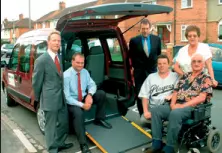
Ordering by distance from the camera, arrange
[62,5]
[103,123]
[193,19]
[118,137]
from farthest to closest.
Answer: [62,5], [193,19], [103,123], [118,137]

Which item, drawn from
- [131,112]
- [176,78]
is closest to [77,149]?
[176,78]

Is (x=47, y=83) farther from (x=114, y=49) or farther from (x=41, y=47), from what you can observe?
(x=114, y=49)

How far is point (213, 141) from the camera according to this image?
14.0 ft

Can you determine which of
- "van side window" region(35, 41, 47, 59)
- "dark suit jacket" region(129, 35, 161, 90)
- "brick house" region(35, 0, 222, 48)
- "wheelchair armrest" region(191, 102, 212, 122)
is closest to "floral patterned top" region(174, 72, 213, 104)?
"wheelchair armrest" region(191, 102, 212, 122)

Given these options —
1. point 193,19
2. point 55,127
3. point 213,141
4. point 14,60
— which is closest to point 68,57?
point 55,127

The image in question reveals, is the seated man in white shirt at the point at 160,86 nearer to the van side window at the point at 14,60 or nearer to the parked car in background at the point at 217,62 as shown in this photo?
the van side window at the point at 14,60

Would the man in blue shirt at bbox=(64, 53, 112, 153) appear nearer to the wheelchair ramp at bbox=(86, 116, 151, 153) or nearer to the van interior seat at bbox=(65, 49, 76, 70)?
the wheelchair ramp at bbox=(86, 116, 151, 153)

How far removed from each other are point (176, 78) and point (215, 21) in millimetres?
24679

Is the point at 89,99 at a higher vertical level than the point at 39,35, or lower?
lower

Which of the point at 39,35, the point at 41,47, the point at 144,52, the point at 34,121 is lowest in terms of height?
the point at 34,121

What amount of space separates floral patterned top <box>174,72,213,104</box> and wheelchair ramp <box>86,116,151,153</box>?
38.0 inches

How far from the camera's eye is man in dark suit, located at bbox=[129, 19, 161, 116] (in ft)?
17.3

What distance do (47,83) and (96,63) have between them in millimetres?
1736

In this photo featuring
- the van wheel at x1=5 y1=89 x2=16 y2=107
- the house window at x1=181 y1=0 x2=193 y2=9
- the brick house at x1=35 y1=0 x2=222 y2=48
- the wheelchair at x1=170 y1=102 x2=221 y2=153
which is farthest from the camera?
the house window at x1=181 y1=0 x2=193 y2=9
